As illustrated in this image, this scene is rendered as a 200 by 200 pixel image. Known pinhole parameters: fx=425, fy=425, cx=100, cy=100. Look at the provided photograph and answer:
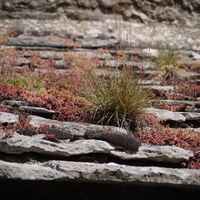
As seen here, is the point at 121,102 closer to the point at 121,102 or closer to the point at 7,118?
the point at 121,102

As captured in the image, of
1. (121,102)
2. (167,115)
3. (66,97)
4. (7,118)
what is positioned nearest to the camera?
(7,118)

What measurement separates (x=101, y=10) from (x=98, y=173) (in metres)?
6.74

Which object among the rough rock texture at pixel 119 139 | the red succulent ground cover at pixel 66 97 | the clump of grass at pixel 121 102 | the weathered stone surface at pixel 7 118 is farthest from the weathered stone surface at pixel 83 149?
the clump of grass at pixel 121 102

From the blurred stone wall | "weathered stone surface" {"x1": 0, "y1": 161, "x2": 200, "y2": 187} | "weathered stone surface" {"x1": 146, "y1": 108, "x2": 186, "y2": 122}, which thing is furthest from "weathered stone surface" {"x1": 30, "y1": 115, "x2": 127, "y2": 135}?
the blurred stone wall

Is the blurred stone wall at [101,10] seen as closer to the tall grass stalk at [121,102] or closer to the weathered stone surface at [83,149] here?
the tall grass stalk at [121,102]

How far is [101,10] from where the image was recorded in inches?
414

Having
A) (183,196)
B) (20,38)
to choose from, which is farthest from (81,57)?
(183,196)

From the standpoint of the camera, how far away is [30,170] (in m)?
4.34

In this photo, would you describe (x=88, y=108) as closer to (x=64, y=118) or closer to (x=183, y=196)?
(x=64, y=118)

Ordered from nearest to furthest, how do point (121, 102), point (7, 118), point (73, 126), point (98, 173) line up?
1. point (98, 173)
2. point (7, 118)
3. point (73, 126)
4. point (121, 102)

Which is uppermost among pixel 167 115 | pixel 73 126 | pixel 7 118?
pixel 7 118

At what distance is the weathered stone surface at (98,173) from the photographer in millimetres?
4336

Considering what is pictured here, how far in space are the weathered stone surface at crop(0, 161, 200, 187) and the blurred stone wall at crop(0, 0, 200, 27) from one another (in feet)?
18.1

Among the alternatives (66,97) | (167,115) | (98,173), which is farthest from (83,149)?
(167,115)
